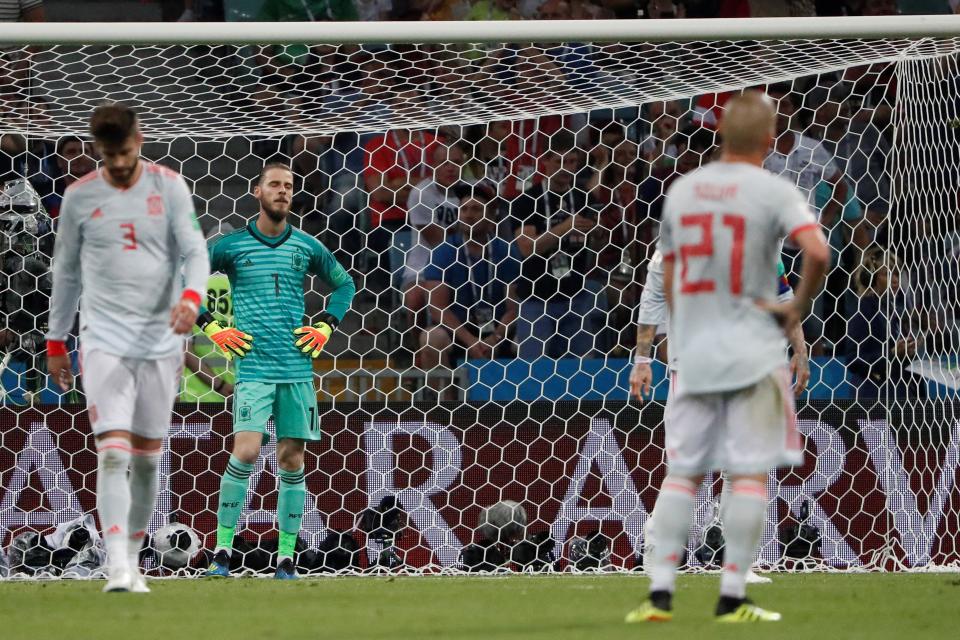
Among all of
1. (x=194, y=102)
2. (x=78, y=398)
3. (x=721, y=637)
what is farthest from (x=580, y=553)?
(x=721, y=637)

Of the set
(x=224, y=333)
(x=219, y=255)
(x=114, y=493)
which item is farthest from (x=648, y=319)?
(x=114, y=493)

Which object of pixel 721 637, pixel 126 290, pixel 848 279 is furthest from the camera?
pixel 848 279

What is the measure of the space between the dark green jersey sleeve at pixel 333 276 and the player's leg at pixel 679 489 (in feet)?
12.7

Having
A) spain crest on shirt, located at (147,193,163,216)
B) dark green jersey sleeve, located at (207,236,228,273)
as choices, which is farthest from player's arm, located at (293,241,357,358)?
spain crest on shirt, located at (147,193,163,216)

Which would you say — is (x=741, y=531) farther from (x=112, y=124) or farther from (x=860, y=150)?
(x=860, y=150)

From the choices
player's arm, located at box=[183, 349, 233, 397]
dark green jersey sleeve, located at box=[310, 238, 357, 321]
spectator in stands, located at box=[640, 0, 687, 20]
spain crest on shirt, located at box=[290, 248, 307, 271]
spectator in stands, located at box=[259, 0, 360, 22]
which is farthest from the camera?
spectator in stands, located at box=[640, 0, 687, 20]

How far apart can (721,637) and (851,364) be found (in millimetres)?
5286

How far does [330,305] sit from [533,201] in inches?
79.2

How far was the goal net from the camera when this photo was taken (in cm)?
868

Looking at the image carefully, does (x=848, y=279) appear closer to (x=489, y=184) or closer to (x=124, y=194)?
(x=489, y=184)

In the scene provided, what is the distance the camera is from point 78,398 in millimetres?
8883

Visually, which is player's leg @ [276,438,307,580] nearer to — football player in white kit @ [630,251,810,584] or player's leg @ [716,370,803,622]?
football player in white kit @ [630,251,810,584]

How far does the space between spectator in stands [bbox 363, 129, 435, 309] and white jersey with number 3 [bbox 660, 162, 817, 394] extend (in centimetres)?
523

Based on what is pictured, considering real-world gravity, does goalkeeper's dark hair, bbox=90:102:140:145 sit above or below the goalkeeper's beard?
above
